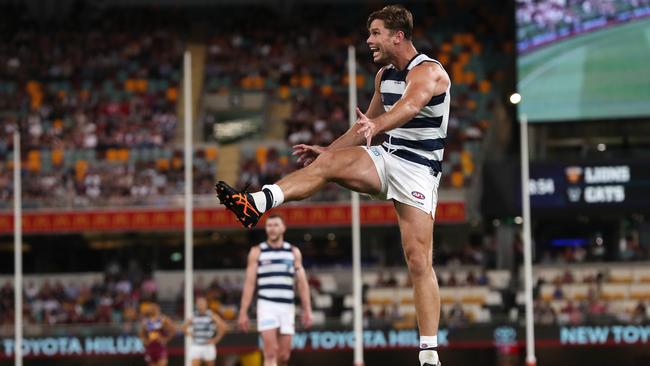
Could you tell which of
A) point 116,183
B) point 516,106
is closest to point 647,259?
point 516,106

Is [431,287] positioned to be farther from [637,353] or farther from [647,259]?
[647,259]

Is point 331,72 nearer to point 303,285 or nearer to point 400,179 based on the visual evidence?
point 303,285

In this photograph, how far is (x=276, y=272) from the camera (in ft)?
45.7

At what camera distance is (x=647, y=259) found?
29453 mm

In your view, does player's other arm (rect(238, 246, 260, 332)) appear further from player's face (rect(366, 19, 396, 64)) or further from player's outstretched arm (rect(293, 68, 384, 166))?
player's face (rect(366, 19, 396, 64))

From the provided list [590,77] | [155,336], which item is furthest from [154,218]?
[590,77]

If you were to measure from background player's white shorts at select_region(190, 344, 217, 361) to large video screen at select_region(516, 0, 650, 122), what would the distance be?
1195 centimetres

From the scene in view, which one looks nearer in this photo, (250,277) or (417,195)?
(417,195)

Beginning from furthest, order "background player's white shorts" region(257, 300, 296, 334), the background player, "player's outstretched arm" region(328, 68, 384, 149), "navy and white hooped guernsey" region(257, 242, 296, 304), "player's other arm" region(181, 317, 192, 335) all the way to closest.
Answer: the background player, "player's other arm" region(181, 317, 192, 335), "navy and white hooped guernsey" region(257, 242, 296, 304), "background player's white shorts" region(257, 300, 296, 334), "player's outstretched arm" region(328, 68, 384, 149)

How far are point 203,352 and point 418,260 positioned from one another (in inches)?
463

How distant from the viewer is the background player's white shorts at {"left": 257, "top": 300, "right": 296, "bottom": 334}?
13773 mm

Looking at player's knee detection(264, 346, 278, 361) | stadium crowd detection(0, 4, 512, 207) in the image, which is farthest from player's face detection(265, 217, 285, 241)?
stadium crowd detection(0, 4, 512, 207)

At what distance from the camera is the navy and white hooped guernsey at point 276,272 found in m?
13.9

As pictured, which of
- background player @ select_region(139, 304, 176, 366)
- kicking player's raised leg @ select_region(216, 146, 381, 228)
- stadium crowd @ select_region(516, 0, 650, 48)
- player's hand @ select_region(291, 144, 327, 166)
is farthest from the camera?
stadium crowd @ select_region(516, 0, 650, 48)
